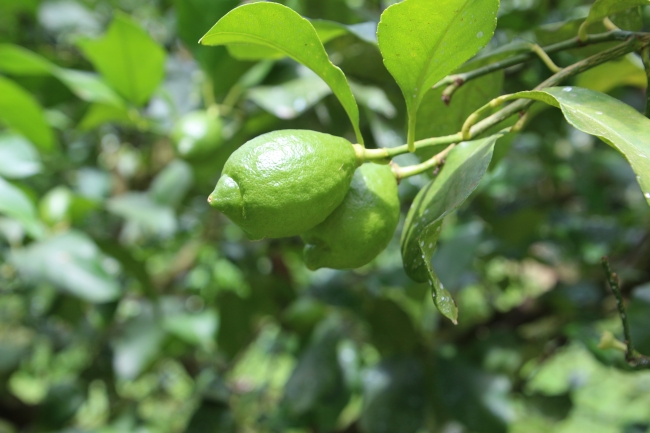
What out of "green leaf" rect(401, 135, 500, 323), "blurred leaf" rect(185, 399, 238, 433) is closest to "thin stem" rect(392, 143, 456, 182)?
"green leaf" rect(401, 135, 500, 323)

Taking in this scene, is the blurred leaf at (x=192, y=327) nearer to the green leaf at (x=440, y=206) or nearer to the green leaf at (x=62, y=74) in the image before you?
the green leaf at (x=62, y=74)

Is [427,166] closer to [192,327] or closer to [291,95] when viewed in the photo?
[291,95]

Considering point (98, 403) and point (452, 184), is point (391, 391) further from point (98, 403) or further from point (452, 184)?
point (98, 403)

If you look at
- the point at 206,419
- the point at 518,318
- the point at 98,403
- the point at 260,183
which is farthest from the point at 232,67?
the point at 98,403

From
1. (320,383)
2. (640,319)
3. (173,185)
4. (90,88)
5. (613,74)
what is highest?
(613,74)

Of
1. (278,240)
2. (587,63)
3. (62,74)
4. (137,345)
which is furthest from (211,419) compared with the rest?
(587,63)

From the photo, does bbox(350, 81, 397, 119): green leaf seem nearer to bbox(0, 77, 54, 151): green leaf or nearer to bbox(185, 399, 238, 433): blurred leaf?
bbox(0, 77, 54, 151): green leaf
